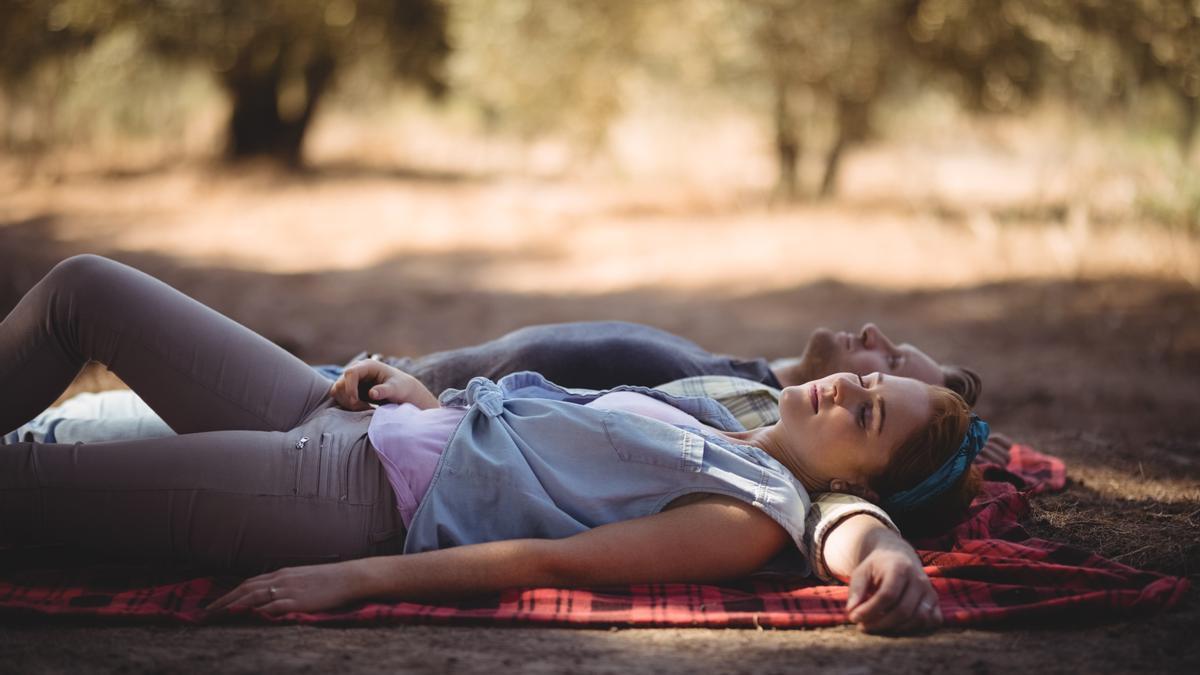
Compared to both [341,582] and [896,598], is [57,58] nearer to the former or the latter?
[341,582]

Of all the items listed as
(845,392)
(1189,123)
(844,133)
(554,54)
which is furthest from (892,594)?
(1189,123)

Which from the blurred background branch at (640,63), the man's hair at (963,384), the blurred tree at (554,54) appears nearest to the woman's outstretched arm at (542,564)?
the man's hair at (963,384)

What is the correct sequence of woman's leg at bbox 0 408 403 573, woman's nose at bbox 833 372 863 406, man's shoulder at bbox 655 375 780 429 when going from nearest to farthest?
1. woman's leg at bbox 0 408 403 573
2. woman's nose at bbox 833 372 863 406
3. man's shoulder at bbox 655 375 780 429

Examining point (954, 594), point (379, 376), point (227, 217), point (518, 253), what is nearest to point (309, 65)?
point (227, 217)

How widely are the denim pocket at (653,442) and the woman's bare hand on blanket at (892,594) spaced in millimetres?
431

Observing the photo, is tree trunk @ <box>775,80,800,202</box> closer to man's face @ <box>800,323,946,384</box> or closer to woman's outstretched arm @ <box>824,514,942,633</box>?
man's face @ <box>800,323,946,384</box>

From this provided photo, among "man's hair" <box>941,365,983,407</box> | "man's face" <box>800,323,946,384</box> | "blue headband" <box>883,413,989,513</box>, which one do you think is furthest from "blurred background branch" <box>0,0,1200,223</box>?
"blue headband" <box>883,413,989,513</box>

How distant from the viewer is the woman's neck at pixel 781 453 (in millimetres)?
2518

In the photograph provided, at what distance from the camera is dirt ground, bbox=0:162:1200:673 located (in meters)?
2.13

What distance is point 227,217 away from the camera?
1051cm

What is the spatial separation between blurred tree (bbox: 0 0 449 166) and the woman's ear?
9.69 m

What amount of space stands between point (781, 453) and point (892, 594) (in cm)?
50

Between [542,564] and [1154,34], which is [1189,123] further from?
[542,564]

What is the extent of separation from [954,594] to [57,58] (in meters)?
10.7
